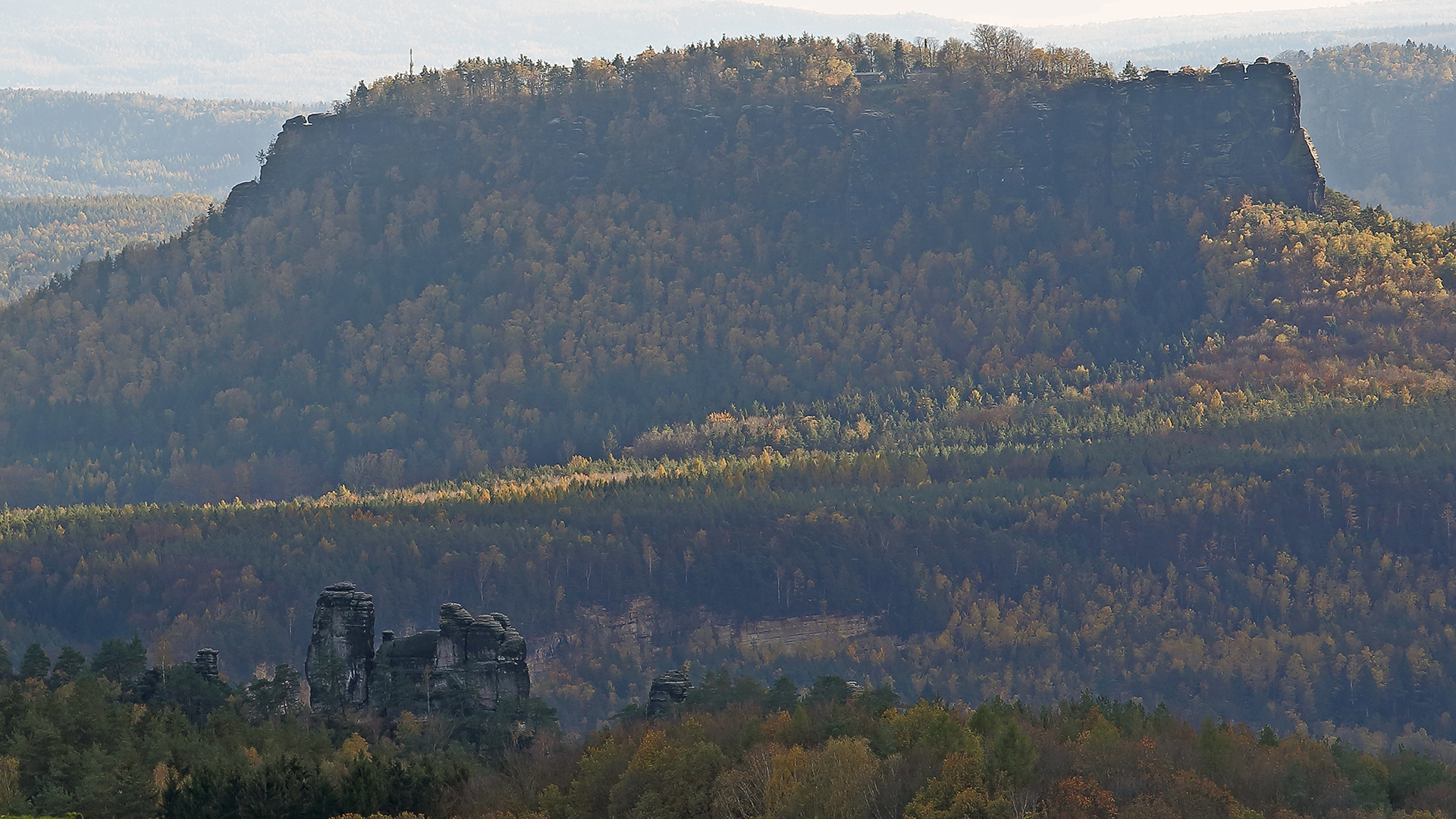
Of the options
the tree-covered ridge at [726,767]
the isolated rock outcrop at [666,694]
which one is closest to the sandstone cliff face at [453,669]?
the tree-covered ridge at [726,767]

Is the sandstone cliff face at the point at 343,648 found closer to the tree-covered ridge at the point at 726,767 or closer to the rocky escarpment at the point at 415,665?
the rocky escarpment at the point at 415,665

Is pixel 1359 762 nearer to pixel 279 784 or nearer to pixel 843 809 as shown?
pixel 843 809

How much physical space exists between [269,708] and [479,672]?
14.7m

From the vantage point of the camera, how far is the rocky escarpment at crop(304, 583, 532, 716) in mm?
172375

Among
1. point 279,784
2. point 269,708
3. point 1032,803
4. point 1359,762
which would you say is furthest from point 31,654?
point 1359,762

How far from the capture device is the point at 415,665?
17500cm

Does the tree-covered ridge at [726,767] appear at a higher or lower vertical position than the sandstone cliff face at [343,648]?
higher

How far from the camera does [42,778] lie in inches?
5472

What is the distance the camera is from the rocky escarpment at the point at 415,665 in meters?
172

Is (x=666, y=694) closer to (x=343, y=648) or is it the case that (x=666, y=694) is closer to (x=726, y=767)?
(x=343, y=648)

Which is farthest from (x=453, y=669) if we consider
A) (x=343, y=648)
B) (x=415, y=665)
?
(x=343, y=648)

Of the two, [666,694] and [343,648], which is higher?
A: [343,648]

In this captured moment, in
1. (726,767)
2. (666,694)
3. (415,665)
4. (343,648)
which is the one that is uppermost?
(726,767)

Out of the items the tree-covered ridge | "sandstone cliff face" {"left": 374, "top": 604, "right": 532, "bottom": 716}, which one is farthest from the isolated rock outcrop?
"sandstone cliff face" {"left": 374, "top": 604, "right": 532, "bottom": 716}
